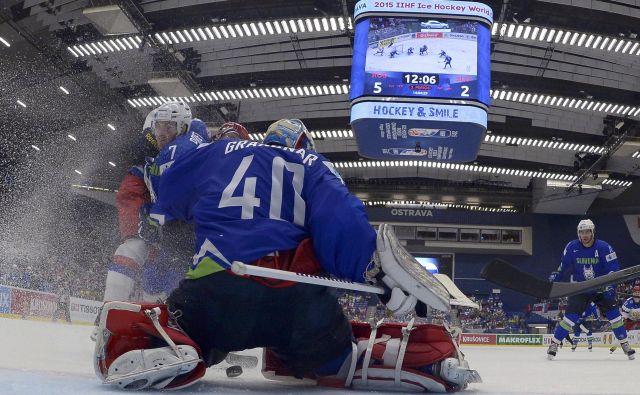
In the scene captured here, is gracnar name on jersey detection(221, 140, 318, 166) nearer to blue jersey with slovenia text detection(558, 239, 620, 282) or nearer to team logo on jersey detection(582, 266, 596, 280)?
blue jersey with slovenia text detection(558, 239, 620, 282)

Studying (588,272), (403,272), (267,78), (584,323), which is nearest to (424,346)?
(403,272)

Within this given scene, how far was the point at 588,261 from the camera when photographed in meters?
6.34

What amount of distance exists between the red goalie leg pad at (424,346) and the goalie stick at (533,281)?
27.3 inches

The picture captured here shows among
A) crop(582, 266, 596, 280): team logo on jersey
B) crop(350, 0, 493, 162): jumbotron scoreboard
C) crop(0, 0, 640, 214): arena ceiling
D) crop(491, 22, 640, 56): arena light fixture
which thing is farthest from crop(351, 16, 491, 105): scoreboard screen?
crop(491, 22, 640, 56): arena light fixture

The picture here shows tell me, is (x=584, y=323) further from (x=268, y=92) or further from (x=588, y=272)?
(x=268, y=92)

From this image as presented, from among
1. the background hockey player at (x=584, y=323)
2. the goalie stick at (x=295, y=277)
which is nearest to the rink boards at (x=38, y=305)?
the background hockey player at (x=584, y=323)

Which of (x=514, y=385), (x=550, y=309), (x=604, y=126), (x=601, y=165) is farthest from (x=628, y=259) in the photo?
(x=514, y=385)

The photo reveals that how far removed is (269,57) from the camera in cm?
1238

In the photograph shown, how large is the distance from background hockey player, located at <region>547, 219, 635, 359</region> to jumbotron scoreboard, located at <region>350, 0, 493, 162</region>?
194 cm

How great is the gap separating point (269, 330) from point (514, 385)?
919 mm

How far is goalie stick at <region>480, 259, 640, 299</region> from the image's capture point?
8.83 ft

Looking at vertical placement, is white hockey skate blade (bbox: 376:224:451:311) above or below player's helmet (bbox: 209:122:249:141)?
below

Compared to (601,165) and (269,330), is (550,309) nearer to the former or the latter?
(601,165)

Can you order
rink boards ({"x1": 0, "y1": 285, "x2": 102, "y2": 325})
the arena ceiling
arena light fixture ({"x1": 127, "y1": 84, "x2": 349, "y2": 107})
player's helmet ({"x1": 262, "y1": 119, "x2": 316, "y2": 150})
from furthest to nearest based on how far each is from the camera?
arena light fixture ({"x1": 127, "y1": 84, "x2": 349, "y2": 107}), the arena ceiling, rink boards ({"x1": 0, "y1": 285, "x2": 102, "y2": 325}), player's helmet ({"x1": 262, "y1": 119, "x2": 316, "y2": 150})
